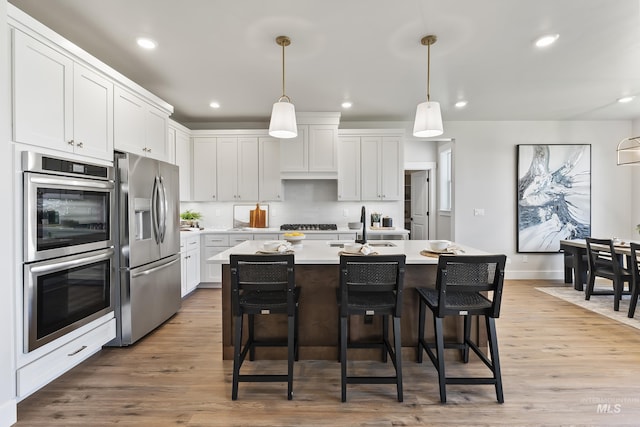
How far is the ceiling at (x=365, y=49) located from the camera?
2.34 metres

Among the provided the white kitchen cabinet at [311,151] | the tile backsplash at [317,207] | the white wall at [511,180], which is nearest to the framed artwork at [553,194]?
the white wall at [511,180]

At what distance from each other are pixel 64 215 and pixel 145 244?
2.82 feet

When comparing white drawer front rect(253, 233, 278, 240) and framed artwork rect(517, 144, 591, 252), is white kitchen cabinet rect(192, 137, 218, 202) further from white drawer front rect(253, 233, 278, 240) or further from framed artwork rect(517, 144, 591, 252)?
framed artwork rect(517, 144, 591, 252)

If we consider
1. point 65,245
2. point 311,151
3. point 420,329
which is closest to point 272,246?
point 420,329

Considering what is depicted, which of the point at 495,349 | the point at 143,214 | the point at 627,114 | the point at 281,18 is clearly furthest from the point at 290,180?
the point at 627,114

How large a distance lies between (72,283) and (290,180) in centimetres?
347

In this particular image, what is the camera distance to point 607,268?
3.97 metres

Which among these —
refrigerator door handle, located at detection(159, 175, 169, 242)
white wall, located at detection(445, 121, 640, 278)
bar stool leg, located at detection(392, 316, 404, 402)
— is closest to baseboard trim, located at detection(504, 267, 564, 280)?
white wall, located at detection(445, 121, 640, 278)

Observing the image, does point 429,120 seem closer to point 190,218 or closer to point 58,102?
point 58,102

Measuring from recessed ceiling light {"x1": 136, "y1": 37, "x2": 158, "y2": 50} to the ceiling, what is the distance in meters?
0.05

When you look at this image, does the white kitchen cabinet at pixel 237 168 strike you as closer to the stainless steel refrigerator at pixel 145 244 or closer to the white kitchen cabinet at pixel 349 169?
the white kitchen cabinet at pixel 349 169

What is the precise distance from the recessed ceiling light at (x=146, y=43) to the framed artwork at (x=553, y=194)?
17.7 ft

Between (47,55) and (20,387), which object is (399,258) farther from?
(47,55)

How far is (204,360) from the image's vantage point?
8.63 ft
